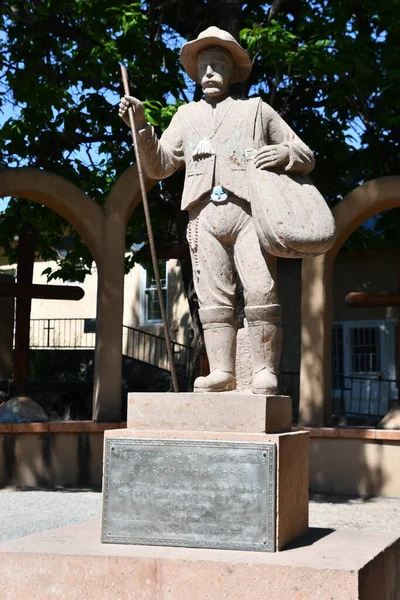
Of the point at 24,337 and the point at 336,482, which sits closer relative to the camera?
the point at 336,482

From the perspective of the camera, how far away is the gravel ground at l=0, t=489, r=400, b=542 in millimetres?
8008

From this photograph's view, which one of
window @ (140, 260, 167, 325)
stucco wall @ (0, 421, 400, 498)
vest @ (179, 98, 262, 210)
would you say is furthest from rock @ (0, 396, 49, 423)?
window @ (140, 260, 167, 325)

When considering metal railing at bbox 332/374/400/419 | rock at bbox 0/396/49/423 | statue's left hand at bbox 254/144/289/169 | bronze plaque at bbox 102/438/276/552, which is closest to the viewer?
bronze plaque at bbox 102/438/276/552

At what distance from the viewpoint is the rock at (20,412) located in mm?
10555

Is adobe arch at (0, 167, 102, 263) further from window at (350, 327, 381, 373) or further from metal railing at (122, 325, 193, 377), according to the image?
metal railing at (122, 325, 193, 377)

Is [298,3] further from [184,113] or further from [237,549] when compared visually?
[237,549]

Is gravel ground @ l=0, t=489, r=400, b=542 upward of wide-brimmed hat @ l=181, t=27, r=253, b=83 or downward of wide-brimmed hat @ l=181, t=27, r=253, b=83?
downward

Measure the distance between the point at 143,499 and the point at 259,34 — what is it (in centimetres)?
679

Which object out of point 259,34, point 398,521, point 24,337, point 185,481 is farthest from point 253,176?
point 24,337

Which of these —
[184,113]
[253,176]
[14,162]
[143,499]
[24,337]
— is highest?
[14,162]

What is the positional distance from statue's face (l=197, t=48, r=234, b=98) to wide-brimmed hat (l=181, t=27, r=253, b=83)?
5cm

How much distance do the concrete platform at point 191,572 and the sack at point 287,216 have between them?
1.65 meters

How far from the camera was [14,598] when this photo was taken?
472cm

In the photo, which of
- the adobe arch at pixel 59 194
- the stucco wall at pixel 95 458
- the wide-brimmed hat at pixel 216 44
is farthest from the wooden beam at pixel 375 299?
the wide-brimmed hat at pixel 216 44
